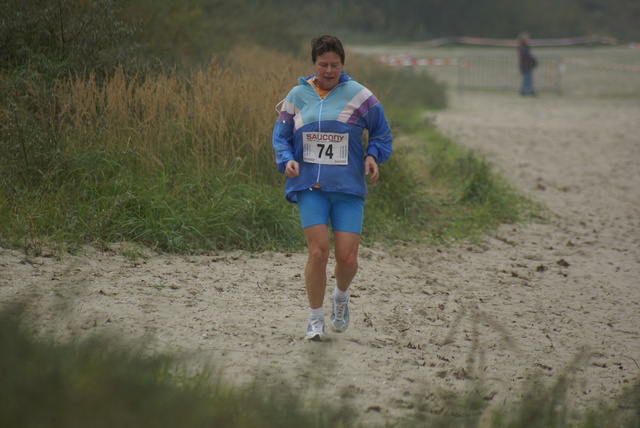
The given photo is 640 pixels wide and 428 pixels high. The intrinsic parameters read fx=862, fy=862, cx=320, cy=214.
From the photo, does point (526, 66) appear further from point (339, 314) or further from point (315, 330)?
point (315, 330)

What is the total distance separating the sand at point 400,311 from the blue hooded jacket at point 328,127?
97 cm

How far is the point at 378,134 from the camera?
16.9 ft

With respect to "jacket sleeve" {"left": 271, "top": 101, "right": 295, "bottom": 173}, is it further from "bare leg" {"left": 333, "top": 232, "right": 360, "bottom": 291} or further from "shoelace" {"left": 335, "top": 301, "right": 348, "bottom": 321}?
"shoelace" {"left": 335, "top": 301, "right": 348, "bottom": 321}

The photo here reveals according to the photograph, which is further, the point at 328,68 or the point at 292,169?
the point at 328,68

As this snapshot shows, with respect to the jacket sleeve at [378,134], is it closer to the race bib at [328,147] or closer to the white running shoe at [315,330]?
the race bib at [328,147]

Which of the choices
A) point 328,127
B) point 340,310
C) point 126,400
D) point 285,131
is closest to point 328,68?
point 328,127

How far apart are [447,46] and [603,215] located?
42.3 metres

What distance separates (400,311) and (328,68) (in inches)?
77.4

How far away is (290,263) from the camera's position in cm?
702

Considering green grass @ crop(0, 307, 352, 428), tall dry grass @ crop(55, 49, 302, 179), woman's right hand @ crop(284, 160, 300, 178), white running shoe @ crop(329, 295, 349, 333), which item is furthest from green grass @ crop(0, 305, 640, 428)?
tall dry grass @ crop(55, 49, 302, 179)

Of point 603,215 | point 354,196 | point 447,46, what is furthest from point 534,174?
point 447,46

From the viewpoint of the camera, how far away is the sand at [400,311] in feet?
15.0

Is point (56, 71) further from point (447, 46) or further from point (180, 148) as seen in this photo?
point (447, 46)

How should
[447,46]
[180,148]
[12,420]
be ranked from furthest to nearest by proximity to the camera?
1. [447,46]
2. [180,148]
3. [12,420]
